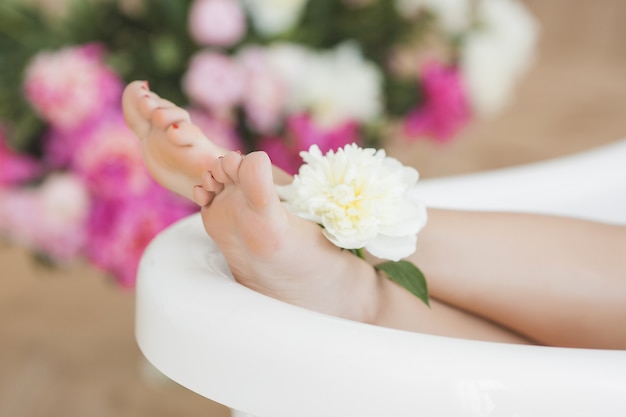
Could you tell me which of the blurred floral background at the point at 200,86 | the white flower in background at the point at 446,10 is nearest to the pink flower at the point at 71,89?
the blurred floral background at the point at 200,86

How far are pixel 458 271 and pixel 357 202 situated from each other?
0.52ft

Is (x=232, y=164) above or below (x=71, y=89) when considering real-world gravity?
below

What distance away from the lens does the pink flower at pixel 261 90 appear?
1313 millimetres

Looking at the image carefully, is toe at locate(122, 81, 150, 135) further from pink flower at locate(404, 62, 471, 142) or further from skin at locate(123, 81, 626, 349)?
pink flower at locate(404, 62, 471, 142)

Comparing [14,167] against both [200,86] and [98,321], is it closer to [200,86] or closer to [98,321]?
[200,86]

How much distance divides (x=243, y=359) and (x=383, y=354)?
0.09 m

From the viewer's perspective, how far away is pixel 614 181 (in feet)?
3.86

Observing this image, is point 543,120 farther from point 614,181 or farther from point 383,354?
point 383,354

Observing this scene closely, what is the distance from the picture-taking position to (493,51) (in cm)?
151

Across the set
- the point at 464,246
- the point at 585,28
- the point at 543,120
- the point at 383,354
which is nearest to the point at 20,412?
the point at 464,246

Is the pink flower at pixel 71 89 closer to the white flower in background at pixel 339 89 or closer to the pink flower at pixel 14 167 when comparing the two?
the pink flower at pixel 14 167

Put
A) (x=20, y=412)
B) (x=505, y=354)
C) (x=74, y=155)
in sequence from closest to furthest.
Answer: (x=505, y=354) → (x=74, y=155) → (x=20, y=412)

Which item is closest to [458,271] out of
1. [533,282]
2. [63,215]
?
[533,282]

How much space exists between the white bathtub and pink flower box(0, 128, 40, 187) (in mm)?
730
